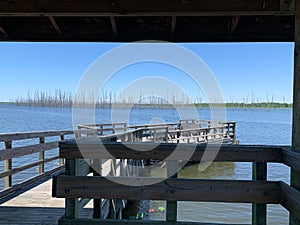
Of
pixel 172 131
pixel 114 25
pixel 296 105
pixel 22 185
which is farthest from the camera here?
pixel 172 131

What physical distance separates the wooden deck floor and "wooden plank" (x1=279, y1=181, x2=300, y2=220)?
2.47 m

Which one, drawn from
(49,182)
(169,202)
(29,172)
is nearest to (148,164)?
(29,172)

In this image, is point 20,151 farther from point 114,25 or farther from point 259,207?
point 259,207

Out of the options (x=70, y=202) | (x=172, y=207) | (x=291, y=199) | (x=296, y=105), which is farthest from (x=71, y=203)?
(x=296, y=105)

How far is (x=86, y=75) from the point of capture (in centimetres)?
371

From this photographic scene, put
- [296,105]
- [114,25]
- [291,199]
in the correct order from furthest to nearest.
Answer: [114,25] < [296,105] < [291,199]

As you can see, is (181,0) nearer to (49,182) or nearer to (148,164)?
(49,182)

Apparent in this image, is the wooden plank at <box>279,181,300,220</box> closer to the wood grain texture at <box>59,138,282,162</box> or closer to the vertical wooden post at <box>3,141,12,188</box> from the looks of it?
the wood grain texture at <box>59,138,282,162</box>

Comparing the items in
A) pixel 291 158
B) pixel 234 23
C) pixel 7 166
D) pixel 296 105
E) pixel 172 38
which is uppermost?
pixel 234 23

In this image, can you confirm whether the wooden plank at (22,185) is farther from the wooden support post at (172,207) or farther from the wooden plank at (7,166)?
the wooden support post at (172,207)

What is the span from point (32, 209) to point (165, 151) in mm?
2559

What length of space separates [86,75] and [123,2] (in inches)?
51.5

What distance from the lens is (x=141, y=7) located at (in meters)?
2.63

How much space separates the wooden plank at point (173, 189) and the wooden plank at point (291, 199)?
0.05 metres
